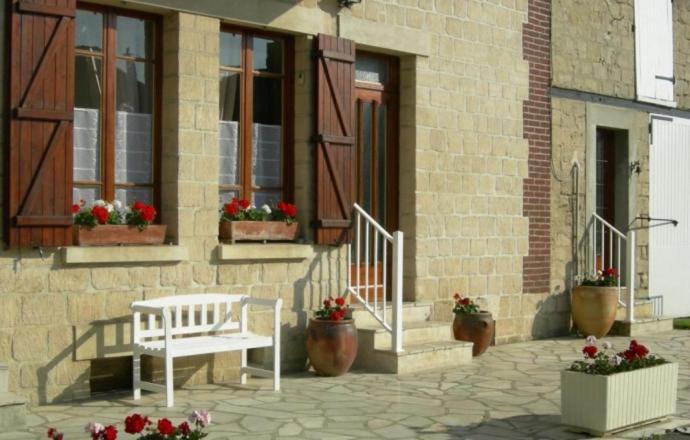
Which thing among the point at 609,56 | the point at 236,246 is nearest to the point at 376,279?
the point at 236,246

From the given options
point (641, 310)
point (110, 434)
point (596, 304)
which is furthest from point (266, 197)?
point (641, 310)

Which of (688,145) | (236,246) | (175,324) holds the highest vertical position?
(688,145)

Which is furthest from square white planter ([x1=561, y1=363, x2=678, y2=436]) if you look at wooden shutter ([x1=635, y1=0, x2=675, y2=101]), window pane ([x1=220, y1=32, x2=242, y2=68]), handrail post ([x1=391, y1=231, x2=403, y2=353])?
wooden shutter ([x1=635, y1=0, x2=675, y2=101])

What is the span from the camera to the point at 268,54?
907 cm

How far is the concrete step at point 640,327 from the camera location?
1174cm

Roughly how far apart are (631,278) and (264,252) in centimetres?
516

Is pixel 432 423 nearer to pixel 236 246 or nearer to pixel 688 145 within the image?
pixel 236 246

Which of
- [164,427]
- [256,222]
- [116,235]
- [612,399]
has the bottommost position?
[612,399]

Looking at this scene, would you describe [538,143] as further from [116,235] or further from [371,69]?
[116,235]

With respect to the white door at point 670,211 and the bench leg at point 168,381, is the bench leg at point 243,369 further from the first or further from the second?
the white door at point 670,211

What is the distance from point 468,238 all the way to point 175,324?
3.71 metres

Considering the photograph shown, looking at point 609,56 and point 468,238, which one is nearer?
point 468,238

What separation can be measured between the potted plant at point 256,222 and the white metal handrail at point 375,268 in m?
0.70

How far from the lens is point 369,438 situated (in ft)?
20.8
